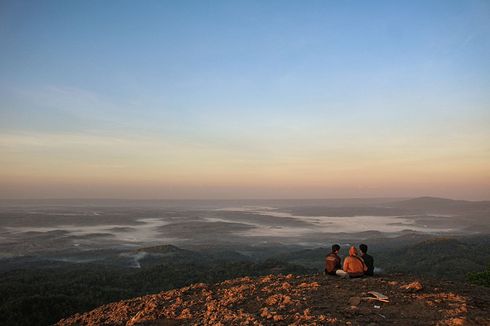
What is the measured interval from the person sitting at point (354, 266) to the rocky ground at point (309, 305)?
0.50m

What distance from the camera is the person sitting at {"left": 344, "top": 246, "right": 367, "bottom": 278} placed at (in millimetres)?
13938

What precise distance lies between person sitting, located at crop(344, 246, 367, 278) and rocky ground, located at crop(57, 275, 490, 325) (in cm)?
50

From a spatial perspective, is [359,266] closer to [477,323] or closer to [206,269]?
[477,323]

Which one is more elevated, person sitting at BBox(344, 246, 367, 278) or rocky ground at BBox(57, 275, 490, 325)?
person sitting at BBox(344, 246, 367, 278)

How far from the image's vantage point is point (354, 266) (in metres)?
14.0

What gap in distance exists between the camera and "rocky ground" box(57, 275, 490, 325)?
962cm

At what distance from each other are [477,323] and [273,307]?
545 centimetres

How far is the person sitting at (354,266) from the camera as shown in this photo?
13.9 m

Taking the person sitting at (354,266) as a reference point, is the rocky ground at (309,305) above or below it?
below

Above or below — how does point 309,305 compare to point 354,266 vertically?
below

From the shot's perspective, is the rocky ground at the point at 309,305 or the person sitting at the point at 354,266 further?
the person sitting at the point at 354,266

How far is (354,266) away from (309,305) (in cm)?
372

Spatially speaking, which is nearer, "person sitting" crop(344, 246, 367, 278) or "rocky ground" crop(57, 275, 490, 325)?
"rocky ground" crop(57, 275, 490, 325)

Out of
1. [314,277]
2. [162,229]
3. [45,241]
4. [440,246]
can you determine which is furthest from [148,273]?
[162,229]
